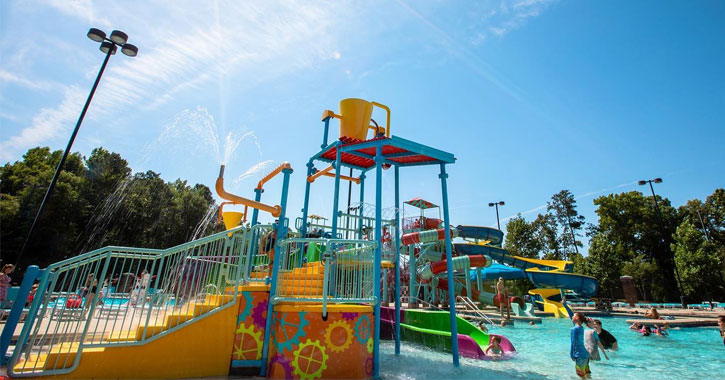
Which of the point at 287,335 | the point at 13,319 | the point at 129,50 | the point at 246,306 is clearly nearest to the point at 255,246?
the point at 246,306

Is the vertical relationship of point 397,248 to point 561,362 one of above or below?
above

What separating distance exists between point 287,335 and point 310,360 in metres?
0.62

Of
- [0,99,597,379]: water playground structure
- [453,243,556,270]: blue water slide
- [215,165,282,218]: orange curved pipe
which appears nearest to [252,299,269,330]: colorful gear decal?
[0,99,597,379]: water playground structure

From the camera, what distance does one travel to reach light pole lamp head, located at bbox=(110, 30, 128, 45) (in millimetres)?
9688

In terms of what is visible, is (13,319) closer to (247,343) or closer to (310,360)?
(247,343)

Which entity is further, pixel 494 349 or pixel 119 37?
pixel 119 37

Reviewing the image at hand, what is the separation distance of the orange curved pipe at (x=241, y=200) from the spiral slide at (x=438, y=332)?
5612 millimetres

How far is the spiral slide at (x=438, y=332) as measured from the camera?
8.92m

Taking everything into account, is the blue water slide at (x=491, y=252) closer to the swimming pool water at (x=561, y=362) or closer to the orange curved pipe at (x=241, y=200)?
the swimming pool water at (x=561, y=362)

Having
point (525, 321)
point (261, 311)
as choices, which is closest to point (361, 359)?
point (261, 311)

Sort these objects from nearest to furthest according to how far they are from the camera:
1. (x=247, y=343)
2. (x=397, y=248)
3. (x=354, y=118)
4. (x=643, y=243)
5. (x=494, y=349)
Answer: (x=247, y=343), (x=354, y=118), (x=494, y=349), (x=397, y=248), (x=643, y=243)

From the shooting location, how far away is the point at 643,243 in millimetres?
45656

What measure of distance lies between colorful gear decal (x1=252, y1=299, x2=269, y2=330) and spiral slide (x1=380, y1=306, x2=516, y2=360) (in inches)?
198

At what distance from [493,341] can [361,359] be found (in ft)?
16.9
